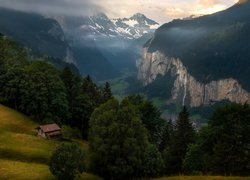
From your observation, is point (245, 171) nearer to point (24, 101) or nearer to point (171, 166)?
point (171, 166)

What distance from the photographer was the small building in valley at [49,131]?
117012 mm

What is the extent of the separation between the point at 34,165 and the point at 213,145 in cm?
3709

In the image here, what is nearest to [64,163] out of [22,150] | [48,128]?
[22,150]

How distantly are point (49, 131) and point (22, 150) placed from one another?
1636 cm

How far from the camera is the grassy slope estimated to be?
89875 millimetres

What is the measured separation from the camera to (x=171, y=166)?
122 meters

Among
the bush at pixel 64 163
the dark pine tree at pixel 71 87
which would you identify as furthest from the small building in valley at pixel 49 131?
the bush at pixel 64 163

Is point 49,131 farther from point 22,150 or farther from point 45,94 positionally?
point 45,94

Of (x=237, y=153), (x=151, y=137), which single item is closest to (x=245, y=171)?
(x=237, y=153)

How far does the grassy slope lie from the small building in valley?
1891 millimetres

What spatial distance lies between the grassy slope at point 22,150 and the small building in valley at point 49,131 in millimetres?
1891

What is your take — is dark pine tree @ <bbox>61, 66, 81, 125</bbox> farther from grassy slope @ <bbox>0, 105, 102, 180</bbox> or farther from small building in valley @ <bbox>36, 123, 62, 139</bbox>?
small building in valley @ <bbox>36, 123, 62, 139</bbox>

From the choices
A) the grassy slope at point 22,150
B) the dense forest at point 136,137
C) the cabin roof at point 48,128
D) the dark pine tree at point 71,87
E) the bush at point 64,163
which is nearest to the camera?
the bush at point 64,163

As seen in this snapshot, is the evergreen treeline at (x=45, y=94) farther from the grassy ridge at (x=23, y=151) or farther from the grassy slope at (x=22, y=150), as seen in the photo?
the grassy slope at (x=22, y=150)
